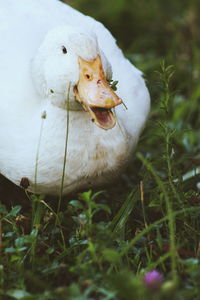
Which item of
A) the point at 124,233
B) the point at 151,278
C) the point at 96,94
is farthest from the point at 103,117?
the point at 151,278

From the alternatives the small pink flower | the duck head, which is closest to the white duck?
the duck head

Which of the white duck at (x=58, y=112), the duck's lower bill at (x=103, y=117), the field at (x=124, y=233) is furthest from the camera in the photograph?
the white duck at (x=58, y=112)

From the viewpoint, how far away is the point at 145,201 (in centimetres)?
271

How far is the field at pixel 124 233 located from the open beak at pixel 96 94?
19 centimetres

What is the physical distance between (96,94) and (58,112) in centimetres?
28

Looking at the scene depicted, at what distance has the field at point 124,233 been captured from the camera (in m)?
1.81

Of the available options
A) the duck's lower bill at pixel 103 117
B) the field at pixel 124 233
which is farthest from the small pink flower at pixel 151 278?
the duck's lower bill at pixel 103 117

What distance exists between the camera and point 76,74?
7.40 ft

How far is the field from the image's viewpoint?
5.94ft

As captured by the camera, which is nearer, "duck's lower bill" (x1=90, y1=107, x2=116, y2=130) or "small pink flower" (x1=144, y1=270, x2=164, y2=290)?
"small pink flower" (x1=144, y1=270, x2=164, y2=290)

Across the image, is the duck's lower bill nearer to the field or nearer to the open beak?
the open beak

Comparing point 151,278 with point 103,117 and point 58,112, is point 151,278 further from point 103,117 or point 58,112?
point 58,112

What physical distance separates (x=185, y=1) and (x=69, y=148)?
278cm

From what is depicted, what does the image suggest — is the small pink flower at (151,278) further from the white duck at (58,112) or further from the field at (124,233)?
the white duck at (58,112)
